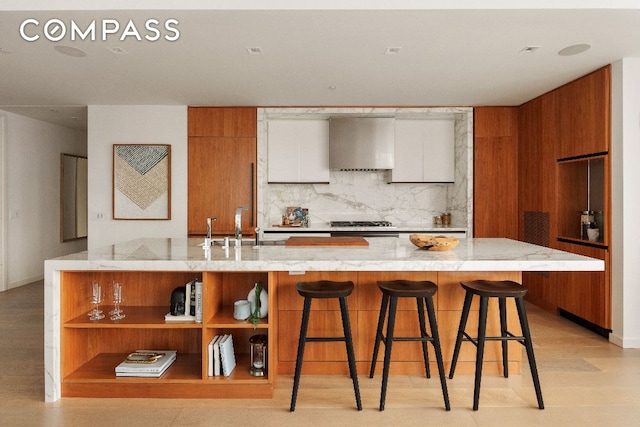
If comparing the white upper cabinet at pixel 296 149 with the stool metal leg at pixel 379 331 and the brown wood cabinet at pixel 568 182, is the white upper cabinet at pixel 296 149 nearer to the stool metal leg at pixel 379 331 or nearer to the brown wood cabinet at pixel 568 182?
the brown wood cabinet at pixel 568 182

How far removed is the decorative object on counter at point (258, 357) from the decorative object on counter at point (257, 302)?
0.49ft

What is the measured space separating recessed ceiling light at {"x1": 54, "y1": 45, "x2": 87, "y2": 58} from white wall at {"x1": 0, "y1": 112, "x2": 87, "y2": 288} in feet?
10.5

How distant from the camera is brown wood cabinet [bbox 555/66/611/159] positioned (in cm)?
389

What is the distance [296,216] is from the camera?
6047 mm

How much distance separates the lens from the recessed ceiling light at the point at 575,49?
3.41 m

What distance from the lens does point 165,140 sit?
558cm

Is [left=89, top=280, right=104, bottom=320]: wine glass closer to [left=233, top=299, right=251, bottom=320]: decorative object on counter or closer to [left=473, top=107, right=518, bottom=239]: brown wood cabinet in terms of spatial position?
[left=233, top=299, right=251, bottom=320]: decorative object on counter

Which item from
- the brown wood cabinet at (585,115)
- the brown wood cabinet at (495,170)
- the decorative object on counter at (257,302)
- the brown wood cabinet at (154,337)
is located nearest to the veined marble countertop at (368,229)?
the brown wood cabinet at (495,170)

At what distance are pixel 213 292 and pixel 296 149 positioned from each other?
334cm

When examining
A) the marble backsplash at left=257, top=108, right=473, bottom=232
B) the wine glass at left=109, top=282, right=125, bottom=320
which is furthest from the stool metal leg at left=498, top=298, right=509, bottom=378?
the marble backsplash at left=257, top=108, right=473, bottom=232

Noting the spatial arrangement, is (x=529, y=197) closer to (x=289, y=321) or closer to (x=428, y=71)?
(x=428, y=71)

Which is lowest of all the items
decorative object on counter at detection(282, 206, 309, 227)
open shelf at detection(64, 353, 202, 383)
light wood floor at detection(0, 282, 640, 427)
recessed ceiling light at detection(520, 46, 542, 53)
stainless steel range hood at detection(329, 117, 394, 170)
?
light wood floor at detection(0, 282, 640, 427)

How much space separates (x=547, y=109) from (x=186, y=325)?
167 inches

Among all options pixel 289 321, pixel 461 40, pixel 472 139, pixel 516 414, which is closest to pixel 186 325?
pixel 289 321
